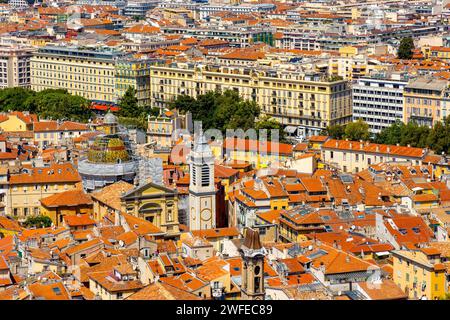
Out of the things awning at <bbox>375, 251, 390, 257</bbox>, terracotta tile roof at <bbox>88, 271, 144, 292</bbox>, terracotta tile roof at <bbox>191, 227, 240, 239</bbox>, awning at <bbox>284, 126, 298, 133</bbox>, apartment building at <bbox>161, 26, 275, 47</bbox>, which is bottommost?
awning at <bbox>284, 126, 298, 133</bbox>

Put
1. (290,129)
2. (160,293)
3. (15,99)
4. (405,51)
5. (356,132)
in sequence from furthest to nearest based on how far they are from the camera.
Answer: (405,51) → (15,99) → (290,129) → (356,132) → (160,293)

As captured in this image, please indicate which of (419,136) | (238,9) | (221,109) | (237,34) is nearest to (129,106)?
(221,109)

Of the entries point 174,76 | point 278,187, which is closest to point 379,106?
point 174,76

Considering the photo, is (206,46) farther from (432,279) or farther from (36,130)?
(432,279)

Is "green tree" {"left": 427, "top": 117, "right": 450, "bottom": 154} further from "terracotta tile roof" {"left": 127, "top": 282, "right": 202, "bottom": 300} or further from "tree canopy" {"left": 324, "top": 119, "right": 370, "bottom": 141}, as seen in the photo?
"terracotta tile roof" {"left": 127, "top": 282, "right": 202, "bottom": 300}

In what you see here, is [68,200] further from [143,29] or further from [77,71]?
[143,29]

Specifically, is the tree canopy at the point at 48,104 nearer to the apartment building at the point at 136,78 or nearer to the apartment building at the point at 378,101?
the apartment building at the point at 136,78

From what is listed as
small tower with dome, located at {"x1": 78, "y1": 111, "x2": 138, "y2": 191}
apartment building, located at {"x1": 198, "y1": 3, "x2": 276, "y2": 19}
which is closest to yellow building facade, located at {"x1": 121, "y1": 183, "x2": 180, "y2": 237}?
small tower with dome, located at {"x1": 78, "y1": 111, "x2": 138, "y2": 191}
